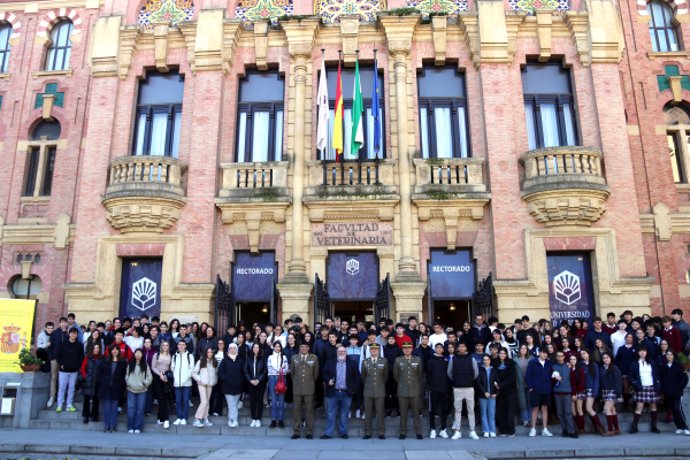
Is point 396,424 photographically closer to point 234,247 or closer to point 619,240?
point 234,247

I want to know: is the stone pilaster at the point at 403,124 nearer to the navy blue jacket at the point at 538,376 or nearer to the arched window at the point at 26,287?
the navy blue jacket at the point at 538,376

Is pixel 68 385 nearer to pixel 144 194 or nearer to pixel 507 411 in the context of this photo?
pixel 144 194

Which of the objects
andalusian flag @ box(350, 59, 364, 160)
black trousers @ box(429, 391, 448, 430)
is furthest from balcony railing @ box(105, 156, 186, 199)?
black trousers @ box(429, 391, 448, 430)

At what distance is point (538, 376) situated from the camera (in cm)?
1161

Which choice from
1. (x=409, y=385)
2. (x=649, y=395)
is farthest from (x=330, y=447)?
(x=649, y=395)

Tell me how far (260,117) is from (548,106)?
9.64m

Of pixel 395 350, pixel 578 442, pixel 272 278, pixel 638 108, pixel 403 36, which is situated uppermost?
pixel 403 36

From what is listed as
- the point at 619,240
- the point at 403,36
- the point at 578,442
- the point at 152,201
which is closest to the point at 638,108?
the point at 619,240

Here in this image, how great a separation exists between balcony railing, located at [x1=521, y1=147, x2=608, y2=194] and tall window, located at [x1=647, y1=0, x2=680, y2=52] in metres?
6.59

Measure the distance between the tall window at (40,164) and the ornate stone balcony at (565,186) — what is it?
1656 cm

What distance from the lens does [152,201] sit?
1709cm

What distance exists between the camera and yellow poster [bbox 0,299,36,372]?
13.7 meters

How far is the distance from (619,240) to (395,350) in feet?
28.4

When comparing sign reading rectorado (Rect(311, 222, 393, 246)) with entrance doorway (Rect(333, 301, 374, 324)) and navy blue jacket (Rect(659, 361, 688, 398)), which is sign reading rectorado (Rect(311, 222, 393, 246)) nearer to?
entrance doorway (Rect(333, 301, 374, 324))
